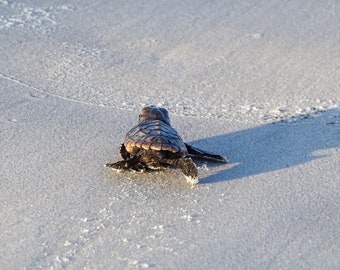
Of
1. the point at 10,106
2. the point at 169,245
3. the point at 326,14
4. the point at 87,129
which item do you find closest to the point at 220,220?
the point at 169,245

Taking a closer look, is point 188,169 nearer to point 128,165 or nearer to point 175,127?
point 128,165

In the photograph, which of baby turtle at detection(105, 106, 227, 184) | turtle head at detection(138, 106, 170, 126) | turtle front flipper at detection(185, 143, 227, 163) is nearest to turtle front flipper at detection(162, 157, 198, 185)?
baby turtle at detection(105, 106, 227, 184)

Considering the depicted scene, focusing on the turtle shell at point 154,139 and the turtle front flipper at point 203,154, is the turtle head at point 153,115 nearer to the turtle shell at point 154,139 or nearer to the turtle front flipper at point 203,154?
the turtle shell at point 154,139

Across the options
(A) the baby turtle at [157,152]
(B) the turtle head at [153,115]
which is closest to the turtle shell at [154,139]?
(A) the baby turtle at [157,152]

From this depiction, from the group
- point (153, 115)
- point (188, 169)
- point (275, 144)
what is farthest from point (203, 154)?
point (275, 144)

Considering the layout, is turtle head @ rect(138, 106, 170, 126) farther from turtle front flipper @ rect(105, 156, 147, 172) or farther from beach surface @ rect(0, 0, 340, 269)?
turtle front flipper @ rect(105, 156, 147, 172)

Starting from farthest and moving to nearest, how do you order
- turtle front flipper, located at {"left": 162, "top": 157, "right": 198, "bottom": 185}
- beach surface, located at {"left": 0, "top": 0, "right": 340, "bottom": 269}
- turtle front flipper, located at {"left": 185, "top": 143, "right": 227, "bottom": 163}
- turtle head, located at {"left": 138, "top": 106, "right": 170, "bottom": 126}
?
turtle head, located at {"left": 138, "top": 106, "right": 170, "bottom": 126}
turtle front flipper, located at {"left": 185, "top": 143, "right": 227, "bottom": 163}
turtle front flipper, located at {"left": 162, "top": 157, "right": 198, "bottom": 185}
beach surface, located at {"left": 0, "top": 0, "right": 340, "bottom": 269}
